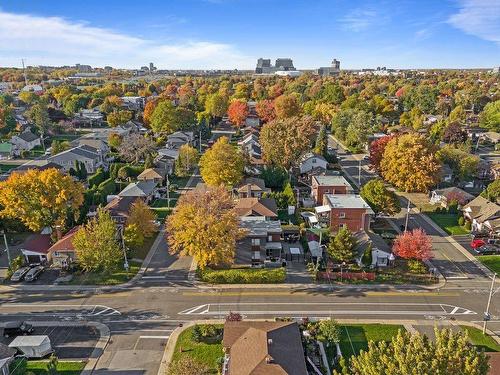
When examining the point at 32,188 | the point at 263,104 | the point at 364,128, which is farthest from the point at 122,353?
the point at 263,104

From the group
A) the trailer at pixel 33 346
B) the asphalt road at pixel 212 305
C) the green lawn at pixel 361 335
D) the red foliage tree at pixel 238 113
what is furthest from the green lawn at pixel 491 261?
the red foliage tree at pixel 238 113

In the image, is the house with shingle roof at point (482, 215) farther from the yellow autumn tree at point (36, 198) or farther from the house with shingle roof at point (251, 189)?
the yellow autumn tree at point (36, 198)

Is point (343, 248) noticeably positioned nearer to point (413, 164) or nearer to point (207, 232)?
point (207, 232)

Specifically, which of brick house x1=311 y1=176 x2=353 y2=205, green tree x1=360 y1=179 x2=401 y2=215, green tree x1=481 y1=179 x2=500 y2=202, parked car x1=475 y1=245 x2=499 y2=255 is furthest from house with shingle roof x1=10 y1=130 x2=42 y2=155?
green tree x1=481 y1=179 x2=500 y2=202

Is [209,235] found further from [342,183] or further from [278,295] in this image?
[342,183]

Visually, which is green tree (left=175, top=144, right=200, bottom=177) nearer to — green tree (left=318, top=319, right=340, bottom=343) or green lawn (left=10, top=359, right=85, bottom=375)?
green lawn (left=10, top=359, right=85, bottom=375)

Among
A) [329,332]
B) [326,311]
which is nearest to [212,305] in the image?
[326,311]

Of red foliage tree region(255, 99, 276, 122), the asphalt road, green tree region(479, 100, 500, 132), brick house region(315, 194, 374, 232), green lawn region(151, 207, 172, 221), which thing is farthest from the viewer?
red foliage tree region(255, 99, 276, 122)
